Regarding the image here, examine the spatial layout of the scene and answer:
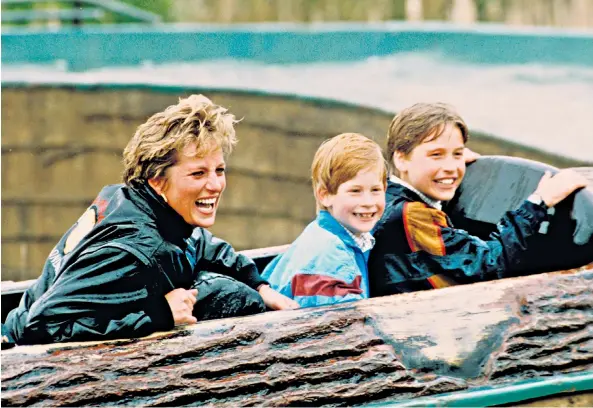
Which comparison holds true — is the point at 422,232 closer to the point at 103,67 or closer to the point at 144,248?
the point at 144,248

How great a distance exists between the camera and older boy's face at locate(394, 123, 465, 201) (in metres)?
2.70

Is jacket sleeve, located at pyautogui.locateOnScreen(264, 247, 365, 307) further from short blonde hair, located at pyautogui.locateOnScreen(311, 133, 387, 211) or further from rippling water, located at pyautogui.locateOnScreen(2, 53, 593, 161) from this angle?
rippling water, located at pyautogui.locateOnScreen(2, 53, 593, 161)

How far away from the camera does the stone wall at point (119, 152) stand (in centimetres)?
551

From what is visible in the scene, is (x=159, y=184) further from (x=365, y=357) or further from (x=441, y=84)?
(x=441, y=84)

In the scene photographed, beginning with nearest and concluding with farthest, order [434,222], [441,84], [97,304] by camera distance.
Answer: [97,304]
[434,222]
[441,84]

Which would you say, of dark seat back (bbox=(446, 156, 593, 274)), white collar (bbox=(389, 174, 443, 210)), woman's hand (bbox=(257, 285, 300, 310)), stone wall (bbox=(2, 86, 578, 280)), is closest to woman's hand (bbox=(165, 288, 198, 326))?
woman's hand (bbox=(257, 285, 300, 310))

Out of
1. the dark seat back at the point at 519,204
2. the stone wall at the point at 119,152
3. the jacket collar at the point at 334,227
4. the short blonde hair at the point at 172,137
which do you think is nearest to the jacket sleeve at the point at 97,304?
the short blonde hair at the point at 172,137

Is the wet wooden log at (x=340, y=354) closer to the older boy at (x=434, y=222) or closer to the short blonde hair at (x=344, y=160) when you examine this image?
the older boy at (x=434, y=222)

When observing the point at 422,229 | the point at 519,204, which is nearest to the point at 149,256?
the point at 422,229

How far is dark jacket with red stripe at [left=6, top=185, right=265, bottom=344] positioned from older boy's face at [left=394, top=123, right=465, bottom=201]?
2.17ft

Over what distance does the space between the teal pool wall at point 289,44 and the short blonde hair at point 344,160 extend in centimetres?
499

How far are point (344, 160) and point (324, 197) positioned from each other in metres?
0.11

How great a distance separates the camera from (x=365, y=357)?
2.29m

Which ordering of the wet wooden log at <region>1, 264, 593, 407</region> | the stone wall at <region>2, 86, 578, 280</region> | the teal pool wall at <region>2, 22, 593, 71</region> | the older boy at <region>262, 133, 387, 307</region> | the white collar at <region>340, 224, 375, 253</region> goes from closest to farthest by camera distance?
the wet wooden log at <region>1, 264, 593, 407</region> → the older boy at <region>262, 133, 387, 307</region> → the white collar at <region>340, 224, 375, 253</region> → the stone wall at <region>2, 86, 578, 280</region> → the teal pool wall at <region>2, 22, 593, 71</region>
